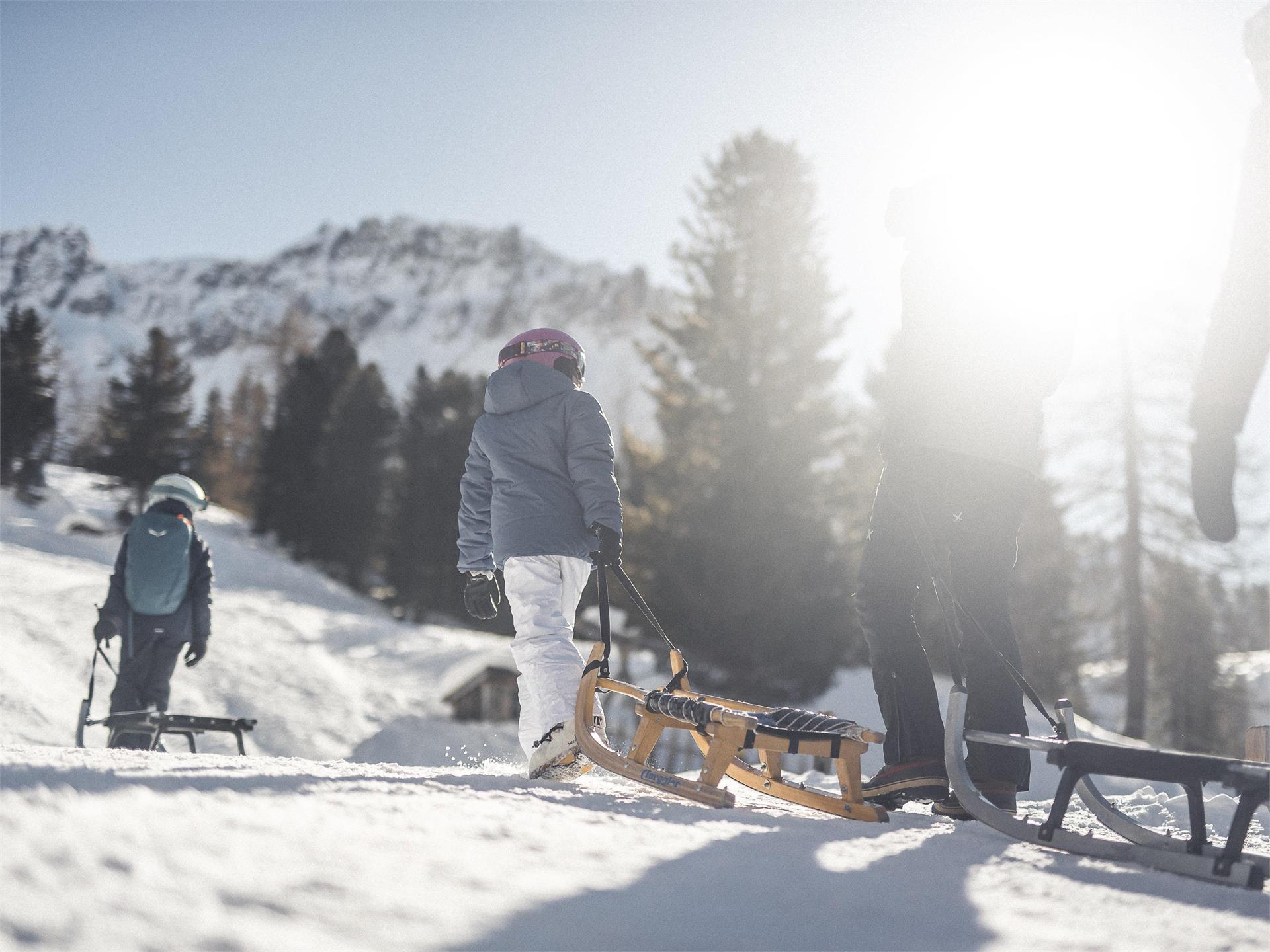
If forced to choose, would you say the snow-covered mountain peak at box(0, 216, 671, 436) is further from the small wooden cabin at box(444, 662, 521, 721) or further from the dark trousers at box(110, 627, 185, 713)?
the dark trousers at box(110, 627, 185, 713)

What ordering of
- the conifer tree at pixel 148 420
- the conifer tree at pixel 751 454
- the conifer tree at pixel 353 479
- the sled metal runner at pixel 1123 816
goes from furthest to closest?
the conifer tree at pixel 353 479 → the conifer tree at pixel 148 420 → the conifer tree at pixel 751 454 → the sled metal runner at pixel 1123 816

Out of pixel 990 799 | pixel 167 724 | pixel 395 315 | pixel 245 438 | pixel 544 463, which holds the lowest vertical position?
pixel 167 724

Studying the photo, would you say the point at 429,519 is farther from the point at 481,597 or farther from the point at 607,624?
the point at 607,624

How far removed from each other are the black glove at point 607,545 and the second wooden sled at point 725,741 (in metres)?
0.20

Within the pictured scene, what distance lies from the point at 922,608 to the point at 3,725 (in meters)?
14.5

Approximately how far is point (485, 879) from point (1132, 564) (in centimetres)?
1829

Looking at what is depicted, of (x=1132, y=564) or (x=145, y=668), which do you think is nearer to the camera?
(x=145, y=668)

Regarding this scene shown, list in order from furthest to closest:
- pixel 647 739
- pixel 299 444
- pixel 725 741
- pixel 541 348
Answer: pixel 299 444
pixel 541 348
pixel 647 739
pixel 725 741

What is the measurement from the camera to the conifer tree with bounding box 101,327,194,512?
111 feet

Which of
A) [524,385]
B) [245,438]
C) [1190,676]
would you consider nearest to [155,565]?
[524,385]

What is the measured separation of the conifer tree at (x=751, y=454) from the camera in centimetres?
1528

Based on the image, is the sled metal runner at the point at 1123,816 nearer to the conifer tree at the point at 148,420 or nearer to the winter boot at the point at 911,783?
the winter boot at the point at 911,783

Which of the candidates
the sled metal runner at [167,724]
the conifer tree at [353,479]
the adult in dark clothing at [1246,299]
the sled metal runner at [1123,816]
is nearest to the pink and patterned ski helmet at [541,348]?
the sled metal runner at [1123,816]

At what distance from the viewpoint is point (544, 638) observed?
3.56 m
